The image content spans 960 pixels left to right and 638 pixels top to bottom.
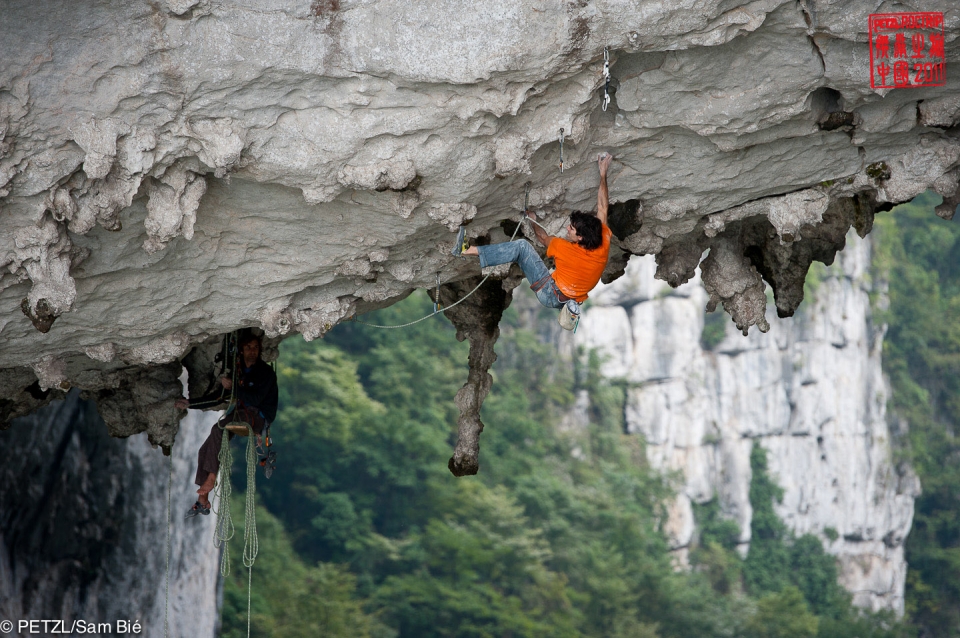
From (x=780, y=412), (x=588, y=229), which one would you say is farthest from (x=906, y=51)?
(x=780, y=412)

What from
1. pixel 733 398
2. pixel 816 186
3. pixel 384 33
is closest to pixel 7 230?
pixel 384 33

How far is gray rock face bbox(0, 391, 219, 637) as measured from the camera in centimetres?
898

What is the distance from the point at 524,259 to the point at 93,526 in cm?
638

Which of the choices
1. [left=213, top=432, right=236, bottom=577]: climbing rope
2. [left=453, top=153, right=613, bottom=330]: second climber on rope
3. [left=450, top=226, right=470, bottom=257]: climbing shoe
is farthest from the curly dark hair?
[left=213, top=432, right=236, bottom=577]: climbing rope

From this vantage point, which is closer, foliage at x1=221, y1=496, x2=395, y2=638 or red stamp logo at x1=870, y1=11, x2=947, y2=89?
red stamp logo at x1=870, y1=11, x2=947, y2=89

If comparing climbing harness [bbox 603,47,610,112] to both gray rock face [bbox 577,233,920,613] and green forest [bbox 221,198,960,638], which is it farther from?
gray rock face [bbox 577,233,920,613]

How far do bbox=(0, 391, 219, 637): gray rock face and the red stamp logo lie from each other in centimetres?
780

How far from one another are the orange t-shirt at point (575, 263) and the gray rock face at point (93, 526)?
5.91m

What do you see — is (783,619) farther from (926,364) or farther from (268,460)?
(268,460)

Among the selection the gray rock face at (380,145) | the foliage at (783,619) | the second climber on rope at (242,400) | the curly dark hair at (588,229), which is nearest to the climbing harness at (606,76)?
the gray rock face at (380,145)

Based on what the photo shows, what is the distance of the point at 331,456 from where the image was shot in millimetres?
23812

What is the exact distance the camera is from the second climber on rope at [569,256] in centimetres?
543

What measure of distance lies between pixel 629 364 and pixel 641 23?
25.0 metres

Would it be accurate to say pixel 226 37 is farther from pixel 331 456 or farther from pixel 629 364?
pixel 629 364
